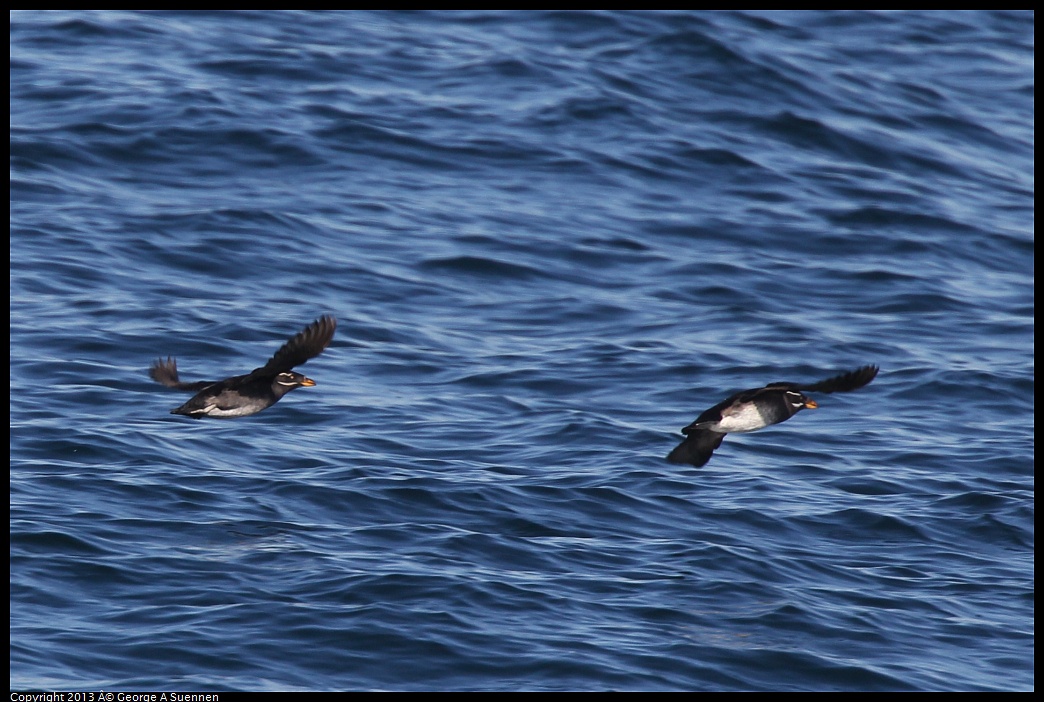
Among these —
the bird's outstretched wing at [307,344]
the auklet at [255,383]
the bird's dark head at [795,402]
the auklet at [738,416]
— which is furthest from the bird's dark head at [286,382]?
the bird's dark head at [795,402]

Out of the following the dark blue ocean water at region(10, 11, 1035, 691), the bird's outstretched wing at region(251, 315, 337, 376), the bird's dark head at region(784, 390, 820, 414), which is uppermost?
the bird's outstretched wing at region(251, 315, 337, 376)

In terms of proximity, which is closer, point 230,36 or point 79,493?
point 79,493

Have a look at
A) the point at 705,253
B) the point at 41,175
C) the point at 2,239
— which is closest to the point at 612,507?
the point at 705,253

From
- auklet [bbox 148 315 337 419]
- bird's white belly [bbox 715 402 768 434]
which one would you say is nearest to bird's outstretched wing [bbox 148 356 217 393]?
auklet [bbox 148 315 337 419]

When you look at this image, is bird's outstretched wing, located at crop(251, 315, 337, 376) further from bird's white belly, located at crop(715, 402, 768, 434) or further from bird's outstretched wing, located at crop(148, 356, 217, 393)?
bird's white belly, located at crop(715, 402, 768, 434)

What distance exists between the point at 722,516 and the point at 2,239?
25.0 feet

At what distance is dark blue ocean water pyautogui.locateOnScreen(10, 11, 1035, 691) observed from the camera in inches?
356

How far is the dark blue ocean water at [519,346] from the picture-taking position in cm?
904

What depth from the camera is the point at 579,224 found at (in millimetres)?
16438

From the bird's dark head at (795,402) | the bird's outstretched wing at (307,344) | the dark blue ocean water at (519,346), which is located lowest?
the dark blue ocean water at (519,346)

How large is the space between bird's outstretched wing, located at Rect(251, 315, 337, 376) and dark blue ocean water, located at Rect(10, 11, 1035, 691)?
1302 millimetres

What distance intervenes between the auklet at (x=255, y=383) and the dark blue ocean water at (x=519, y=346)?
88cm

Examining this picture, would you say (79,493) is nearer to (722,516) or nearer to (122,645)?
(122,645)

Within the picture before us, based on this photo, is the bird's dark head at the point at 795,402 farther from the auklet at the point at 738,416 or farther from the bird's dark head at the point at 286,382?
the bird's dark head at the point at 286,382
